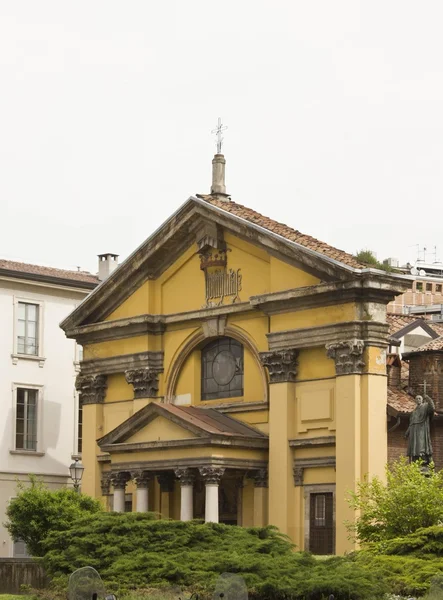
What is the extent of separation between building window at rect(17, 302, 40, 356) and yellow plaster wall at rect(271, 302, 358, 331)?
16.5 meters

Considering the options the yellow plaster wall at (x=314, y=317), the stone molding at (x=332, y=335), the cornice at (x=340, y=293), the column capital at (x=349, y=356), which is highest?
the cornice at (x=340, y=293)

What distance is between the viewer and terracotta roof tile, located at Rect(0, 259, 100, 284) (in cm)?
5734

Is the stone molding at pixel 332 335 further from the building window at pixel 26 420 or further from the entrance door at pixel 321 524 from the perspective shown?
the building window at pixel 26 420

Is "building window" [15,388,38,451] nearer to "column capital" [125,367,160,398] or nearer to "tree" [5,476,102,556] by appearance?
"column capital" [125,367,160,398]

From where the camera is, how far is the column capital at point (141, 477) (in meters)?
44.5

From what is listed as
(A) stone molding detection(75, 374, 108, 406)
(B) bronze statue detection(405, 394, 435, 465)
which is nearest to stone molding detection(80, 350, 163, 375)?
(A) stone molding detection(75, 374, 108, 406)

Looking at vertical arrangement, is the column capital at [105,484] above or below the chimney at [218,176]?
below

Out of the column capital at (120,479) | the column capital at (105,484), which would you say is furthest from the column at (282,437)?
the column capital at (105,484)

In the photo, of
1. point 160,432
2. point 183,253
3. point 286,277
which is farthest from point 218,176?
point 160,432

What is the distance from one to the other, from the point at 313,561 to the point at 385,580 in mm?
2076

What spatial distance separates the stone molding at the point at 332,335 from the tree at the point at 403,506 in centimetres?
665

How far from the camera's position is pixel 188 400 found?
153 feet

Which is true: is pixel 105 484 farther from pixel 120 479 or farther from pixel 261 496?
pixel 261 496

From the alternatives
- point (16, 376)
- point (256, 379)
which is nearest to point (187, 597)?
point (256, 379)
